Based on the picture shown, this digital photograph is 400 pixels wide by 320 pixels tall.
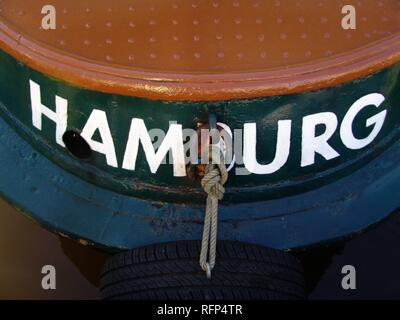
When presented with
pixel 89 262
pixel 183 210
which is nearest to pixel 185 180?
pixel 183 210

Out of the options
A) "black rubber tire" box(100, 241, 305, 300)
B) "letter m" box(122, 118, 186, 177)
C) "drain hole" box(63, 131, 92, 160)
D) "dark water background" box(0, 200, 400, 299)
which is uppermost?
"drain hole" box(63, 131, 92, 160)

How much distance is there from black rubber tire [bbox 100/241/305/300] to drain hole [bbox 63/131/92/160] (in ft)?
1.60

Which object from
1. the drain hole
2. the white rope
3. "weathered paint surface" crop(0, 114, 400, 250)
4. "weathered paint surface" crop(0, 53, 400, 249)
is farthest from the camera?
"weathered paint surface" crop(0, 114, 400, 250)

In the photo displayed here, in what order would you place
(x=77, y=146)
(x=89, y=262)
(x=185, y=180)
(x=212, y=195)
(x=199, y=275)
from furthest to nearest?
(x=89, y=262)
(x=77, y=146)
(x=185, y=180)
(x=199, y=275)
(x=212, y=195)

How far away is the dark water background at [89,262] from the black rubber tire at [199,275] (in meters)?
0.57

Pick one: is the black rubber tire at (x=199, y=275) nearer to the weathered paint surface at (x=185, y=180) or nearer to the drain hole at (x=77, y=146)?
the weathered paint surface at (x=185, y=180)

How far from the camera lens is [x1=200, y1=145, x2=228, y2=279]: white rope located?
8.40 feet

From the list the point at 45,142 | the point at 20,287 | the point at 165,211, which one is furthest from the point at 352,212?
the point at 20,287

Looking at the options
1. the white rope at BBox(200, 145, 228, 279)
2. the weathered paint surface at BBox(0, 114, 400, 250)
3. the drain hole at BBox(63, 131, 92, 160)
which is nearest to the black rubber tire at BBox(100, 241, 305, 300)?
the white rope at BBox(200, 145, 228, 279)

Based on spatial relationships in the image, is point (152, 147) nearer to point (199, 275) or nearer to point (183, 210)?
point (183, 210)

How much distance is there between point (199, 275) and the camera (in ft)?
8.78

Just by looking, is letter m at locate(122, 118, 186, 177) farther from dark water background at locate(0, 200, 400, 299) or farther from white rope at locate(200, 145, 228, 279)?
dark water background at locate(0, 200, 400, 299)

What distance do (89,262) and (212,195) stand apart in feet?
A: 3.88

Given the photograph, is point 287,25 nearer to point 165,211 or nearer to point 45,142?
point 165,211
